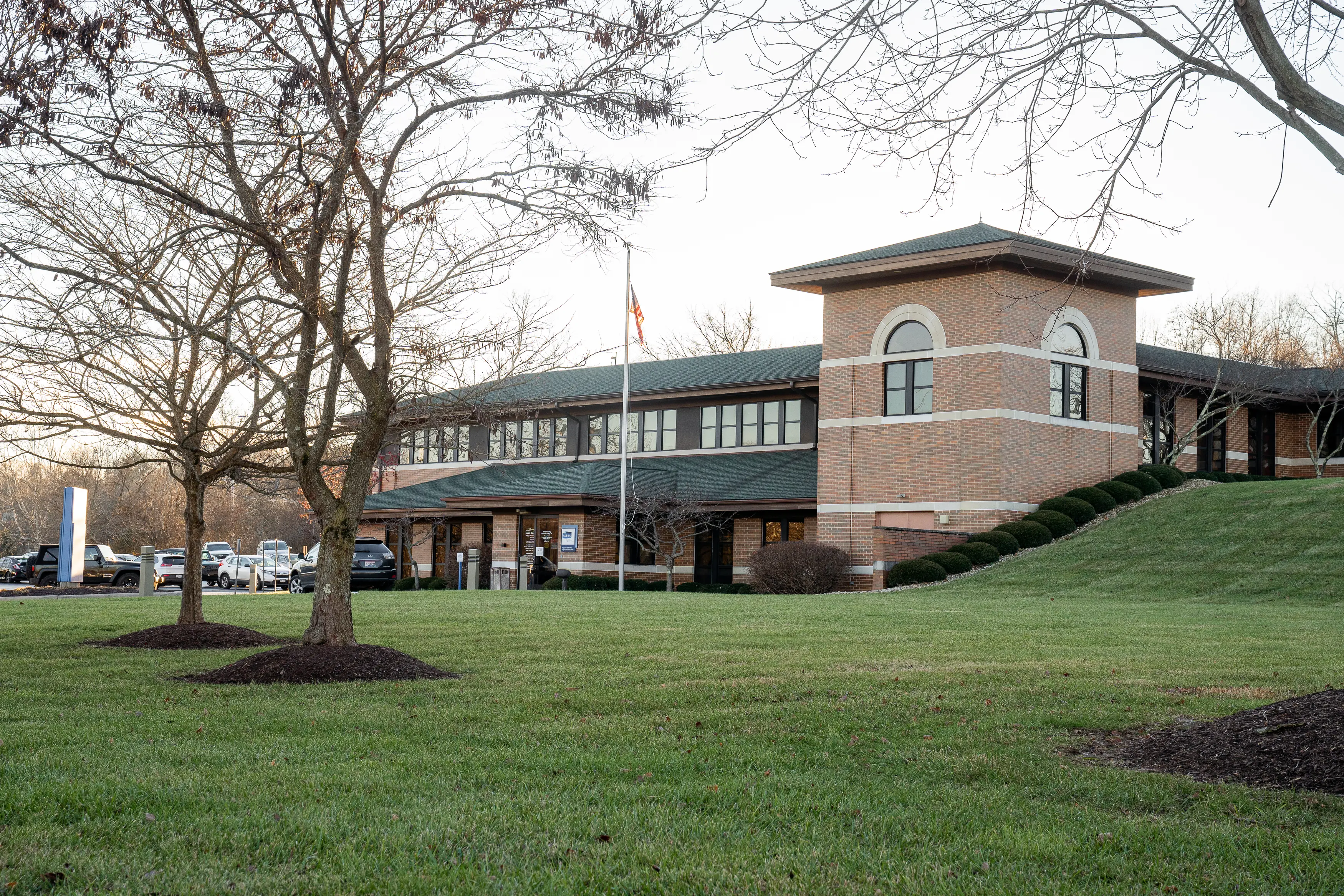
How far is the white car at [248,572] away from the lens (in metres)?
46.8

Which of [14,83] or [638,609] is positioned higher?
[14,83]

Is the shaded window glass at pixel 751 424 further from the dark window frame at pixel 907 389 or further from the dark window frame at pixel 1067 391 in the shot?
the dark window frame at pixel 1067 391

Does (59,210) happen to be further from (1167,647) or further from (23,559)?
(23,559)

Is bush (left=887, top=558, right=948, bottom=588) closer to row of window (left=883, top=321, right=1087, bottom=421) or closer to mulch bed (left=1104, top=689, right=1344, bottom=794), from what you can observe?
row of window (left=883, top=321, right=1087, bottom=421)

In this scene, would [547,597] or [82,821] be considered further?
[547,597]

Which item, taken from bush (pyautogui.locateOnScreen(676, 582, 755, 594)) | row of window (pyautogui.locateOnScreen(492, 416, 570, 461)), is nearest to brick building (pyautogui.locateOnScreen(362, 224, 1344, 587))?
bush (pyautogui.locateOnScreen(676, 582, 755, 594))

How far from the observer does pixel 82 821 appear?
554 cm

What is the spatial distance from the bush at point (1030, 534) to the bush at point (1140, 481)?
4.51 meters

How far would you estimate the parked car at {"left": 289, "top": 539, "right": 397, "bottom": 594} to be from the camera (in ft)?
133

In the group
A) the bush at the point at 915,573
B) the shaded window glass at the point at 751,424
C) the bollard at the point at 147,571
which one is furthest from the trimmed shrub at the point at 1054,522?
the bollard at the point at 147,571

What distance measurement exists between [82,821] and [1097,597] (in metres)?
23.3

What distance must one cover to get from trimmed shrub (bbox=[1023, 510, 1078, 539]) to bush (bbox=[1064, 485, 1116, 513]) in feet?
4.47

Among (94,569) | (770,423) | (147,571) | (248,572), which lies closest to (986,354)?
(770,423)

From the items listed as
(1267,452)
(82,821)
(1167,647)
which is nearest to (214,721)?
(82,821)
